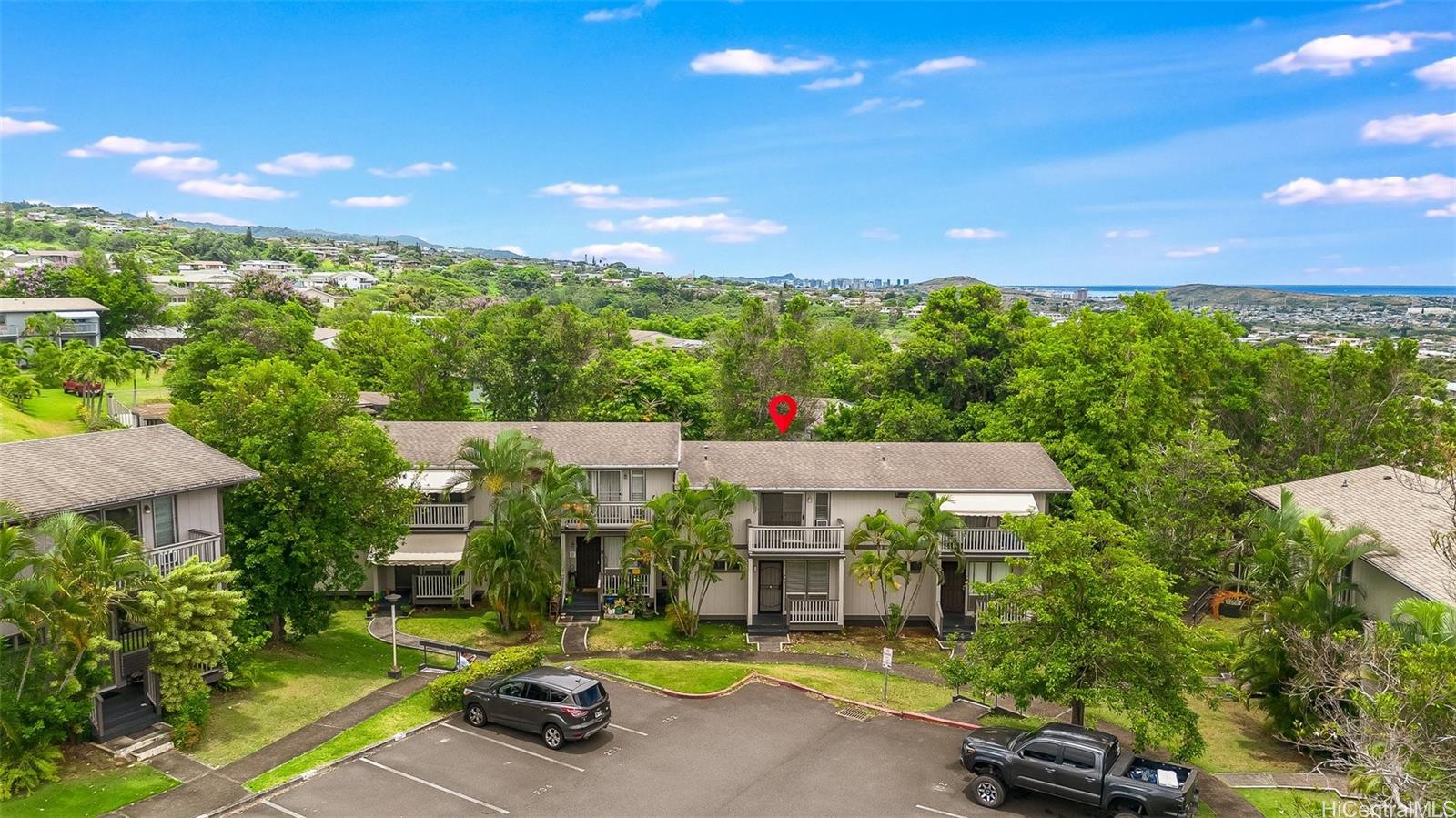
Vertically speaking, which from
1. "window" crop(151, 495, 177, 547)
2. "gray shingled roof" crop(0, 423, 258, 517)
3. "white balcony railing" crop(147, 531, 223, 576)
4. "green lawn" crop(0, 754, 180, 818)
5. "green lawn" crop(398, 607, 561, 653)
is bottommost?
"green lawn" crop(398, 607, 561, 653)

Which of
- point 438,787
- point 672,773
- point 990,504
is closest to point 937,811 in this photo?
point 672,773

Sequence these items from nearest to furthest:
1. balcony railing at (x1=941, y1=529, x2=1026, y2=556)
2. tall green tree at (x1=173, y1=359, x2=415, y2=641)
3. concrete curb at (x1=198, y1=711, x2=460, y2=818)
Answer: concrete curb at (x1=198, y1=711, x2=460, y2=818) < tall green tree at (x1=173, y1=359, x2=415, y2=641) < balcony railing at (x1=941, y1=529, x2=1026, y2=556)

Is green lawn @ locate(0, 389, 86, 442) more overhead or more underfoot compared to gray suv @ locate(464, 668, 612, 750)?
more overhead

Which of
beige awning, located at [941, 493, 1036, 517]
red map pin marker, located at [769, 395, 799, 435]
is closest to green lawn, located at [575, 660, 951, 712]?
beige awning, located at [941, 493, 1036, 517]

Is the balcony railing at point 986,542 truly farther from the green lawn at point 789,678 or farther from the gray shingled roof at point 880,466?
the green lawn at point 789,678

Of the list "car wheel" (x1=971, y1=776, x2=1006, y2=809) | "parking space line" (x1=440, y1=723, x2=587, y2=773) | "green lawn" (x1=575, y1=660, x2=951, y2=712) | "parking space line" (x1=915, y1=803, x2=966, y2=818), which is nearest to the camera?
"parking space line" (x1=915, y1=803, x2=966, y2=818)

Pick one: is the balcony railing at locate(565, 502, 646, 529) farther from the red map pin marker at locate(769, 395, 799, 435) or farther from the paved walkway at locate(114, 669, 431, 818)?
the red map pin marker at locate(769, 395, 799, 435)

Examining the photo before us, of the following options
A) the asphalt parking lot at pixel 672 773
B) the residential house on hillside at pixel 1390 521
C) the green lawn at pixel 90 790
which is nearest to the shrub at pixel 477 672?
the asphalt parking lot at pixel 672 773
